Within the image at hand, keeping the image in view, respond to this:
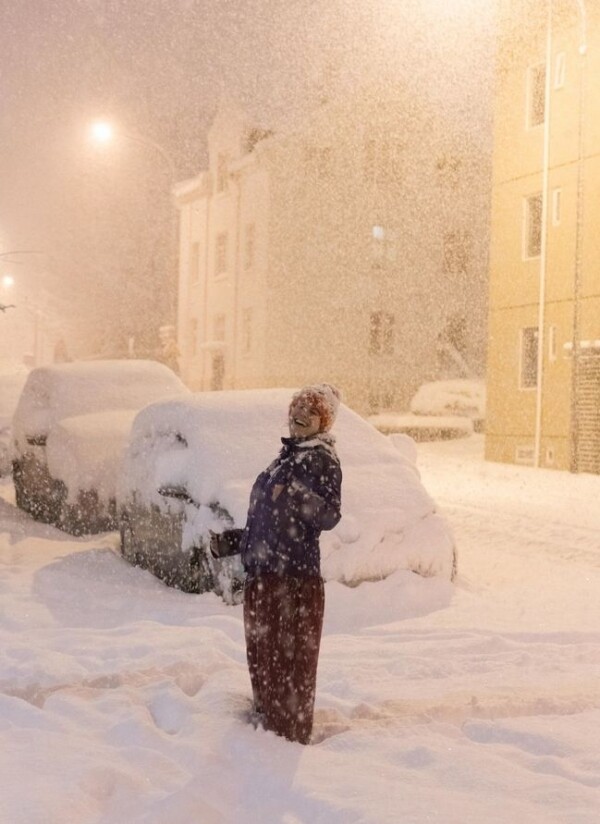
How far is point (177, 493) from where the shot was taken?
7.75m

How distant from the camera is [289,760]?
4.26 metres

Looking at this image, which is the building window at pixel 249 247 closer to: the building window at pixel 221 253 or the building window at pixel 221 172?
the building window at pixel 221 253

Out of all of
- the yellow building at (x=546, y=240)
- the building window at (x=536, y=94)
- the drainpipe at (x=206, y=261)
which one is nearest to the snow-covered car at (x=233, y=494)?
the yellow building at (x=546, y=240)

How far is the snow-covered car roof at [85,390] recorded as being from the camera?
38.8ft

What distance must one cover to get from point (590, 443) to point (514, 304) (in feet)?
15.1

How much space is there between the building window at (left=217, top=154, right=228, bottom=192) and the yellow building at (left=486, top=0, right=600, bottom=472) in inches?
676

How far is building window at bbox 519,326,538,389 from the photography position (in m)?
23.6

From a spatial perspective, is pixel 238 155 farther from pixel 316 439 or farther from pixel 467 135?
pixel 316 439

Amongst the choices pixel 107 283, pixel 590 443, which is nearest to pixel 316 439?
pixel 590 443

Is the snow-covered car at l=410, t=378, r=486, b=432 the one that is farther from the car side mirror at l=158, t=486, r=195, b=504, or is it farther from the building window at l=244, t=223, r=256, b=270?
the car side mirror at l=158, t=486, r=195, b=504

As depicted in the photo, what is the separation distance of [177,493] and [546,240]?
55.7ft

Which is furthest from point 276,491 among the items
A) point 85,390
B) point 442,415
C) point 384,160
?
point 384,160

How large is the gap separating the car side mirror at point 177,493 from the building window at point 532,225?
57.8ft

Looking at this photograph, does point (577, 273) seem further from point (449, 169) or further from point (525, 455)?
point (449, 169)
